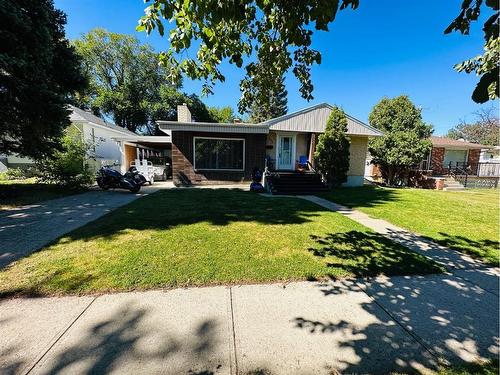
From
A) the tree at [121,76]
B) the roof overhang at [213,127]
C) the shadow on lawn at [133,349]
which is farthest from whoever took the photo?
the tree at [121,76]

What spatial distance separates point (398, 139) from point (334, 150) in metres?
6.67

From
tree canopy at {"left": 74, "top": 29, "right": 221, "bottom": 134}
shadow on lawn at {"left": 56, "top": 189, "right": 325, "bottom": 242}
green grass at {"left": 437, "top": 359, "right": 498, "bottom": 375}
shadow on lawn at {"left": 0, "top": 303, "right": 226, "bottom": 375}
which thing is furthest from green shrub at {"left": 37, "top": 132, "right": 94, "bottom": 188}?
tree canopy at {"left": 74, "top": 29, "right": 221, "bottom": 134}

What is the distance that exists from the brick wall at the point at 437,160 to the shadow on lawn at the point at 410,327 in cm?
2299

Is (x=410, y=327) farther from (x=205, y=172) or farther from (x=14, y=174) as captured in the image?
(x=14, y=174)

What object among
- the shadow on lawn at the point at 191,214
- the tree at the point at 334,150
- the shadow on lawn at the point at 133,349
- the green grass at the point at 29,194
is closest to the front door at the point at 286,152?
the tree at the point at 334,150

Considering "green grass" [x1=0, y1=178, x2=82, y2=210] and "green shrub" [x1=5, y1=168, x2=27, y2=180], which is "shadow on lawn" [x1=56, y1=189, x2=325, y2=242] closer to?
"green grass" [x1=0, y1=178, x2=82, y2=210]

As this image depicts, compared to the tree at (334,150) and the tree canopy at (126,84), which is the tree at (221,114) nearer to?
the tree canopy at (126,84)

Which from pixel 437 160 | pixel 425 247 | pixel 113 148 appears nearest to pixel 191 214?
pixel 425 247

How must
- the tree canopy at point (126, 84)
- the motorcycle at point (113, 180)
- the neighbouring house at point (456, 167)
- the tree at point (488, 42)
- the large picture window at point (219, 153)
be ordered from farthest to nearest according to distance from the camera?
the tree canopy at point (126, 84), the neighbouring house at point (456, 167), the large picture window at point (219, 153), the motorcycle at point (113, 180), the tree at point (488, 42)

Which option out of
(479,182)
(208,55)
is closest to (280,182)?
(208,55)

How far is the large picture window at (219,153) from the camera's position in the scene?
1356cm

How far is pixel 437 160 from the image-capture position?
70.5 ft

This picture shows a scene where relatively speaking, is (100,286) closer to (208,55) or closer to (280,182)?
(208,55)

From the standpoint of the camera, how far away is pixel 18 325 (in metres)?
2.31
